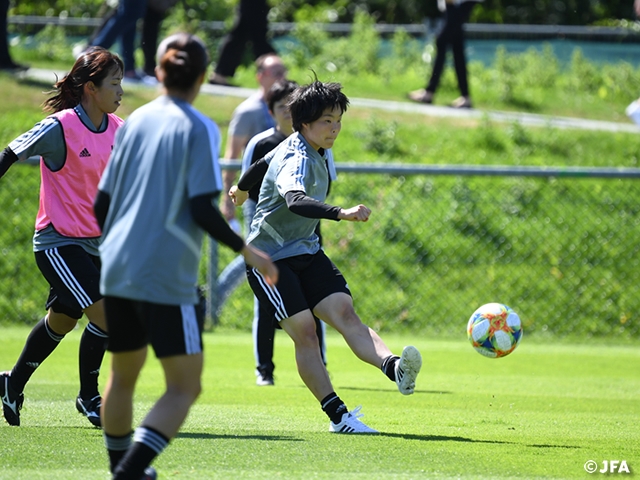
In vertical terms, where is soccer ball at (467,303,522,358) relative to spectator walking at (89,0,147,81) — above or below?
below

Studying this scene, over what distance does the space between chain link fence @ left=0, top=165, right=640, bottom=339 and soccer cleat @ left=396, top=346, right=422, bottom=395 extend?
224 inches

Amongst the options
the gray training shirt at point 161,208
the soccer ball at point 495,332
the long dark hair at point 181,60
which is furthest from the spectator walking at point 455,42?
the gray training shirt at point 161,208

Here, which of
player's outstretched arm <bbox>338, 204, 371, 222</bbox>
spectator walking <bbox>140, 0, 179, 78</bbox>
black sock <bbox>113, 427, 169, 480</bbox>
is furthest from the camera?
spectator walking <bbox>140, 0, 179, 78</bbox>

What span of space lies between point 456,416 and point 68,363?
3875 mm

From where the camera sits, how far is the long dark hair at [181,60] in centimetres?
376

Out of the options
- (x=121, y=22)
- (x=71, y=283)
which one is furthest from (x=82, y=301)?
(x=121, y=22)

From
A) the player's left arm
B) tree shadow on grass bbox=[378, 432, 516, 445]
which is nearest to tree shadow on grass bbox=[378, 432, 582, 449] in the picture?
tree shadow on grass bbox=[378, 432, 516, 445]

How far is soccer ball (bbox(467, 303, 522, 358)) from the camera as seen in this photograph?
597cm

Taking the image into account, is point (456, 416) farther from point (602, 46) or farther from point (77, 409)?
point (602, 46)

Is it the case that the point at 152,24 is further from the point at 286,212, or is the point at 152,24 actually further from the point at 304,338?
the point at 304,338

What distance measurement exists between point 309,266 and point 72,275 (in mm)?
1345

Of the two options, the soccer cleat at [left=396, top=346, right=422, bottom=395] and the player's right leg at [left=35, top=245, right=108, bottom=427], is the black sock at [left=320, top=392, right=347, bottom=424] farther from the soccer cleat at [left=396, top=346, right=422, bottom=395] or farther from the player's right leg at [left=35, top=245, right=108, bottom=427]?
the player's right leg at [left=35, top=245, right=108, bottom=427]

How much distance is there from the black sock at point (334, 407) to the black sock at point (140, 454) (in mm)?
1872

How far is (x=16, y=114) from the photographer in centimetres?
1361
